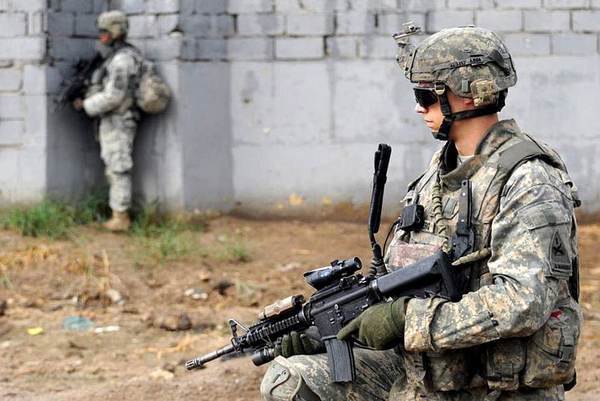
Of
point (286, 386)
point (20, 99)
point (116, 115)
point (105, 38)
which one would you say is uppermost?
point (105, 38)

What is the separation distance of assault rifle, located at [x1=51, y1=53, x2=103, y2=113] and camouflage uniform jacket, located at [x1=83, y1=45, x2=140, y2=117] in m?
0.10

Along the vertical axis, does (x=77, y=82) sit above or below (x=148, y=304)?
above

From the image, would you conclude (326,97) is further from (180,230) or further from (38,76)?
(38,76)

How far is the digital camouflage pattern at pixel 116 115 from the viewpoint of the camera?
8281 millimetres

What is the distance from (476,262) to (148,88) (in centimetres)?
567

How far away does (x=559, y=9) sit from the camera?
8656mm

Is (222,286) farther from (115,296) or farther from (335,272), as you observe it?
(335,272)

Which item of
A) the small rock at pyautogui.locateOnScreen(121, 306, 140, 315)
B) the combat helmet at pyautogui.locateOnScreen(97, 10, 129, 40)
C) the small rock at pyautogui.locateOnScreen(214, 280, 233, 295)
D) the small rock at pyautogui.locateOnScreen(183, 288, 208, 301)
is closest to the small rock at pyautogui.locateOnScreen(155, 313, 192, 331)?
the small rock at pyautogui.locateOnScreen(121, 306, 140, 315)

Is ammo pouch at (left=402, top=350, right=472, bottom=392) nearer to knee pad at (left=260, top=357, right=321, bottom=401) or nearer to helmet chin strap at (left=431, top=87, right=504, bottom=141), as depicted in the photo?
knee pad at (left=260, top=357, right=321, bottom=401)

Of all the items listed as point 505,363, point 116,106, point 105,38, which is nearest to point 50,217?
point 116,106

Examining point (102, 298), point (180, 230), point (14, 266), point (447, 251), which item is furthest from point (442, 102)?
point (180, 230)

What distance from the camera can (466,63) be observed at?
316 cm

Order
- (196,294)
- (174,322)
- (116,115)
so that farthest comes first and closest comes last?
(116,115) → (196,294) → (174,322)

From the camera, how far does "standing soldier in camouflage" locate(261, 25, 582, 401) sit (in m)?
2.92
